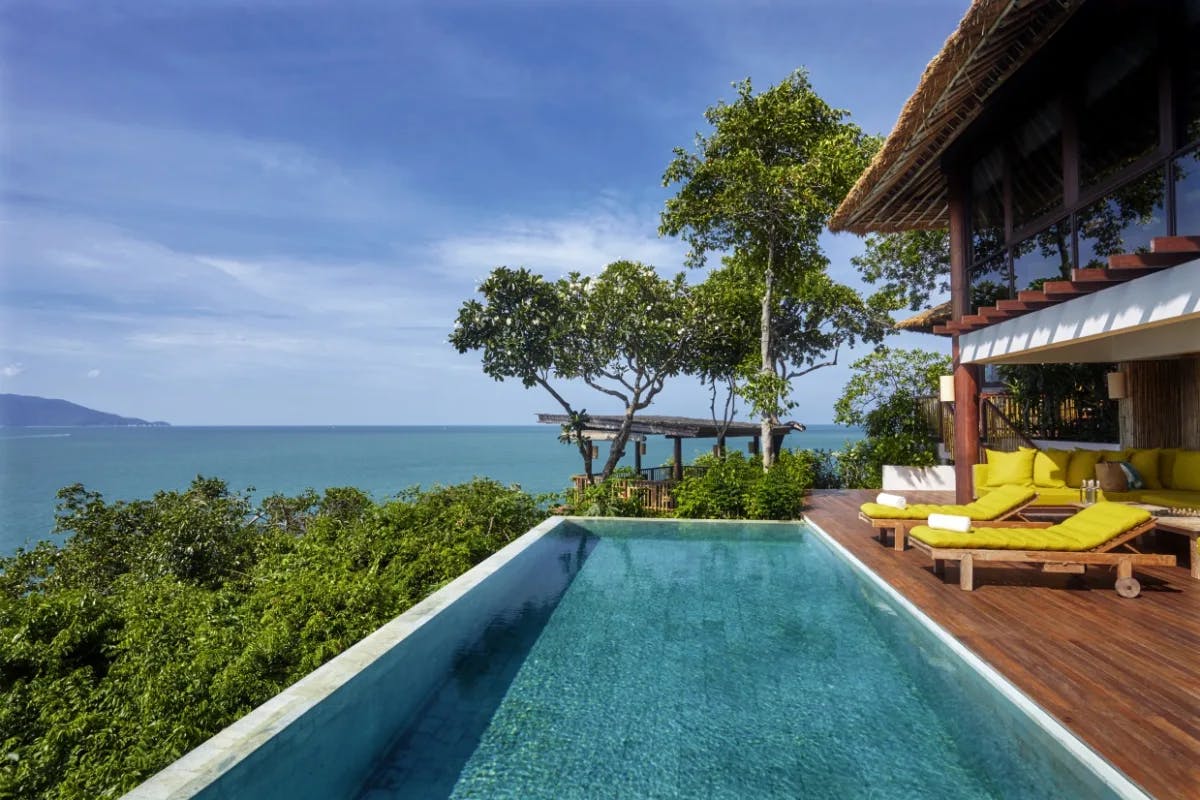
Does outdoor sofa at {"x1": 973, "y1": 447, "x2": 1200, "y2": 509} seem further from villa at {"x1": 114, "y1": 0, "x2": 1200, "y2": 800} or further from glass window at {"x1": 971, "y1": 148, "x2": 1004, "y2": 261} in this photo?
glass window at {"x1": 971, "y1": 148, "x2": 1004, "y2": 261}

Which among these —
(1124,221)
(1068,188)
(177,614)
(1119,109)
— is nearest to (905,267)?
(1068,188)

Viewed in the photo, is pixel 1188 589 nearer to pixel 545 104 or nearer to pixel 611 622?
pixel 611 622

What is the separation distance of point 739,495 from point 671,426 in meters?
7.52

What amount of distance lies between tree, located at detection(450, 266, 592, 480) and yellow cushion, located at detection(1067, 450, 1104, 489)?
12009 mm

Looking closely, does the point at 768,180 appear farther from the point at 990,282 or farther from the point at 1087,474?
the point at 1087,474

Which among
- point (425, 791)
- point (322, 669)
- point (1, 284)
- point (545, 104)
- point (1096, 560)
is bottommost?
point (425, 791)

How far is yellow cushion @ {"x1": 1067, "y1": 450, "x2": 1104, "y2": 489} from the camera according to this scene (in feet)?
28.9

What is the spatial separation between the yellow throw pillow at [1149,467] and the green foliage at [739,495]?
14.3 feet

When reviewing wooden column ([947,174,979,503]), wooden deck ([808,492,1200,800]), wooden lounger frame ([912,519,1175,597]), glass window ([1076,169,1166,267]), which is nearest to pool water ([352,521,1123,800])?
wooden deck ([808,492,1200,800])

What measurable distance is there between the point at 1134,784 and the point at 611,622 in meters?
3.73

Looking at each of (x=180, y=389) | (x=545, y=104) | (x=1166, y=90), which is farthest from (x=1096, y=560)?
(x=180, y=389)

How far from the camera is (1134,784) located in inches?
100

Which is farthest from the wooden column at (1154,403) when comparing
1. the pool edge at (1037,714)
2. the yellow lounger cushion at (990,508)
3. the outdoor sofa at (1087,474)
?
the pool edge at (1037,714)

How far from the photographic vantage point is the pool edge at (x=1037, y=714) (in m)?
2.60
